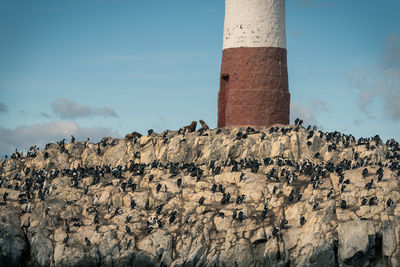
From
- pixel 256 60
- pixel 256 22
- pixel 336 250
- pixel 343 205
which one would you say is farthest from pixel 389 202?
pixel 256 22

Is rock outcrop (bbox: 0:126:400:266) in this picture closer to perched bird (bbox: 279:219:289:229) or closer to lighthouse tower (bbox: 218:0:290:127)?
perched bird (bbox: 279:219:289:229)

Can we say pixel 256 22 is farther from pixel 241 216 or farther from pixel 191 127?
pixel 241 216

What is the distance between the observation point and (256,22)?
48156 millimetres

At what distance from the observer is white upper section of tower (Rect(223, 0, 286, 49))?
1893 inches

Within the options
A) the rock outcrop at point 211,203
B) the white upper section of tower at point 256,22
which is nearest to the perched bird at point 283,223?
the rock outcrop at point 211,203

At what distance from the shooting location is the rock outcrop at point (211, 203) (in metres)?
37.5

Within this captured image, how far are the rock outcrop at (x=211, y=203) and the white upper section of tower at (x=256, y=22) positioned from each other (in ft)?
20.9

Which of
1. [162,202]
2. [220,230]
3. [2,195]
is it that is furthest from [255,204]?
[2,195]

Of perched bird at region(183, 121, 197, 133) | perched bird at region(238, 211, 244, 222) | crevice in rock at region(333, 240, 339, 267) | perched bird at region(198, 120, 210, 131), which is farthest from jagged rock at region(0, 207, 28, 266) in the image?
crevice in rock at region(333, 240, 339, 267)

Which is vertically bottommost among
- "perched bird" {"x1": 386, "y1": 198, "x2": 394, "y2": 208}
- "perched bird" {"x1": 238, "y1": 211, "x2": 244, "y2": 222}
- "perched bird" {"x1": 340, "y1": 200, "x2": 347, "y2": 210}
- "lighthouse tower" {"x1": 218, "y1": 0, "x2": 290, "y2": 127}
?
"perched bird" {"x1": 238, "y1": 211, "x2": 244, "y2": 222}

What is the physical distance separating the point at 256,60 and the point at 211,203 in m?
12.4

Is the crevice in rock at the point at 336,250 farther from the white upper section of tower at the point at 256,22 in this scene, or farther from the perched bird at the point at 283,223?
the white upper section of tower at the point at 256,22

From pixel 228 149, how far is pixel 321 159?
6.26 meters

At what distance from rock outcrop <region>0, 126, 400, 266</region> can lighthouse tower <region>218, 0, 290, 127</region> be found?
188 centimetres
